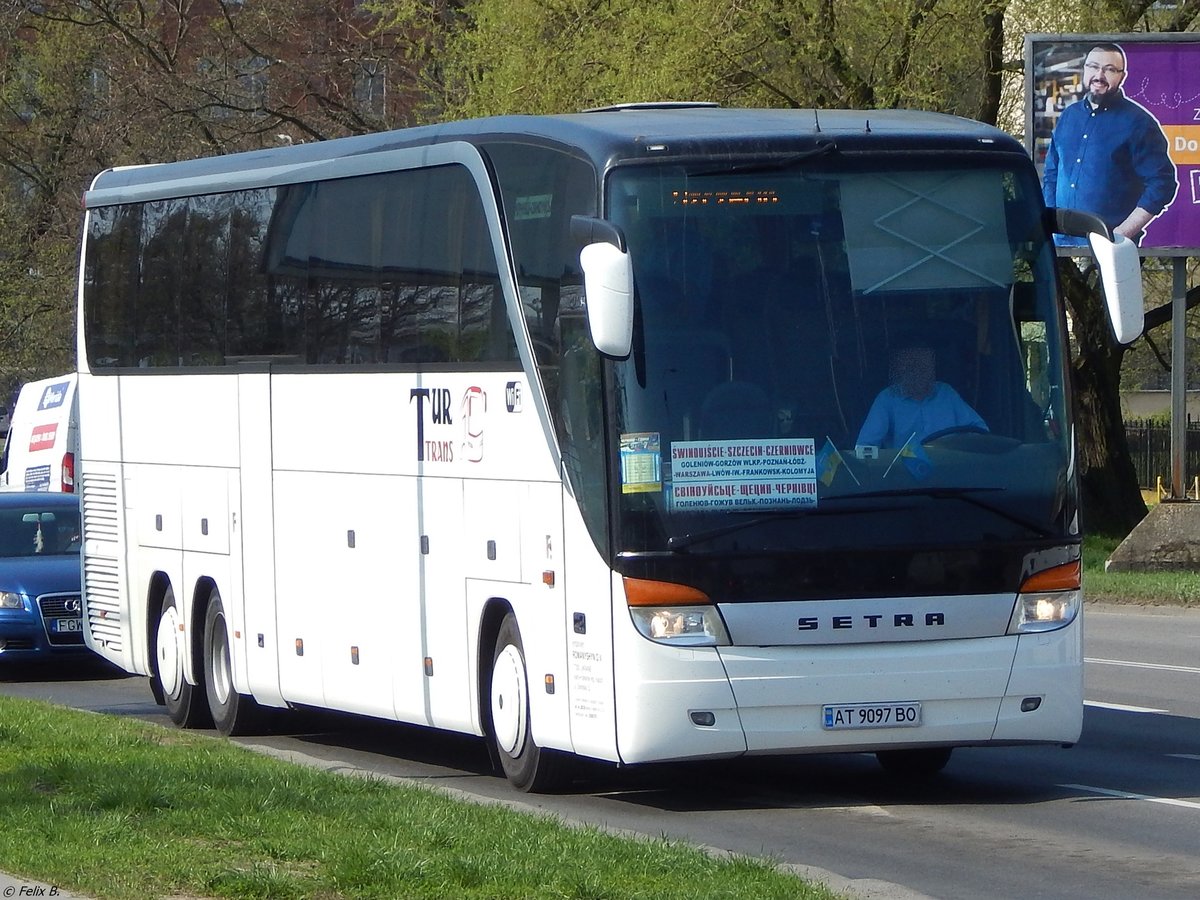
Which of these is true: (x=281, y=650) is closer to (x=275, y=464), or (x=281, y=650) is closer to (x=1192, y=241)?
(x=275, y=464)

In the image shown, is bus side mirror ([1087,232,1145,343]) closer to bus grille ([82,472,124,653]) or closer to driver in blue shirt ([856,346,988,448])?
driver in blue shirt ([856,346,988,448])

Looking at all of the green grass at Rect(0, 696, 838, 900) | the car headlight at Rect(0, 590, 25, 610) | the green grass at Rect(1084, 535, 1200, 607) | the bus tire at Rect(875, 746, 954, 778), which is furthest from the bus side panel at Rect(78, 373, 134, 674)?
the green grass at Rect(1084, 535, 1200, 607)

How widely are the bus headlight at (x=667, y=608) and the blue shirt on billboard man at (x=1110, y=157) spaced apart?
17628 mm

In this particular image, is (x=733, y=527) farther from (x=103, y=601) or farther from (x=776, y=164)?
(x=103, y=601)

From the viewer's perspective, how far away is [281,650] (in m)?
13.9

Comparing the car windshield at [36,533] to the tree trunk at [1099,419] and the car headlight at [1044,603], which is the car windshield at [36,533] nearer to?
the car headlight at [1044,603]

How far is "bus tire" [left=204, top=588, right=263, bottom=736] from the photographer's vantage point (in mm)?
Answer: 14734

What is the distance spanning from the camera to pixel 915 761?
11703mm

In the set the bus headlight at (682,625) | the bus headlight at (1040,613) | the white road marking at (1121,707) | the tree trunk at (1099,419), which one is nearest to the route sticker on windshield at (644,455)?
the bus headlight at (682,625)

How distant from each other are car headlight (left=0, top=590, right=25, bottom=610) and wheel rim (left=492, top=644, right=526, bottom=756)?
28.3 ft

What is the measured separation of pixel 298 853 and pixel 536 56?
20.8m

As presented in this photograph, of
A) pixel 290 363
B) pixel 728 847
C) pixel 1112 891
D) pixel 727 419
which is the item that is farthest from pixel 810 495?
pixel 290 363

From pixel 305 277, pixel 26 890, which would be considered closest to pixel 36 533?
pixel 305 277

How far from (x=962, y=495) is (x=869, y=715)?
114 centimetres
